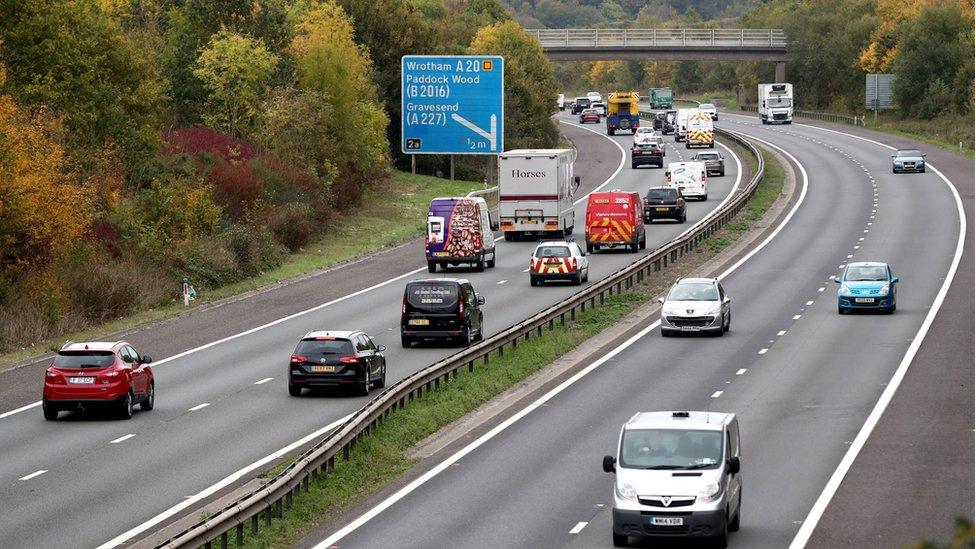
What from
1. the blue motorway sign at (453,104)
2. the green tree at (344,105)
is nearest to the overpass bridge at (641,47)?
the green tree at (344,105)

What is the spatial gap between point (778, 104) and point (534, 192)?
84836 millimetres

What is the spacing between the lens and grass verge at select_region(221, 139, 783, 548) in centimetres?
2403

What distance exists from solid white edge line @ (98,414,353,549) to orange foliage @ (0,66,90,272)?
19014mm

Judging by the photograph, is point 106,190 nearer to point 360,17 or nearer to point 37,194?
point 37,194

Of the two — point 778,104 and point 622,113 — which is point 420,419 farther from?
point 778,104

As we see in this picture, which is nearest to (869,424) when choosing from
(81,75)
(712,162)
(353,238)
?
(81,75)

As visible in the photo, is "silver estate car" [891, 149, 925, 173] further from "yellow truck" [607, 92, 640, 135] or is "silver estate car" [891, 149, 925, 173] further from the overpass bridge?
the overpass bridge

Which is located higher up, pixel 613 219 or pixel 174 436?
pixel 613 219

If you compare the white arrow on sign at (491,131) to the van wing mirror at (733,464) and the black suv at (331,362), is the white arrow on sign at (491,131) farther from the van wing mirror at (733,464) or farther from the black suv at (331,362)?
the van wing mirror at (733,464)

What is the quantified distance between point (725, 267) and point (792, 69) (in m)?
115

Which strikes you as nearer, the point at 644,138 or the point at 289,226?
the point at 289,226

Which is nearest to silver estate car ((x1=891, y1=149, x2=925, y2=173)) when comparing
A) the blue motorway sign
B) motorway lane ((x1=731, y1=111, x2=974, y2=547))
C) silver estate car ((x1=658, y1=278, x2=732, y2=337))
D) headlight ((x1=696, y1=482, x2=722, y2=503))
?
the blue motorway sign

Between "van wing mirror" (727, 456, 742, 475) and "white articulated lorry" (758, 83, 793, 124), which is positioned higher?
"white articulated lorry" (758, 83, 793, 124)

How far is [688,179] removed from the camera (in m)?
85.4
